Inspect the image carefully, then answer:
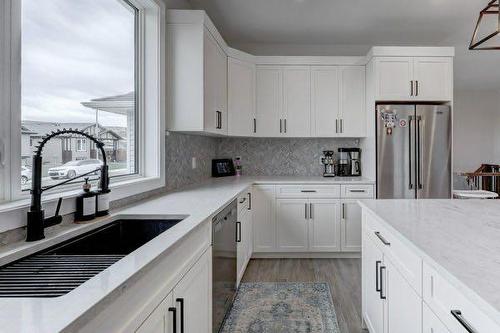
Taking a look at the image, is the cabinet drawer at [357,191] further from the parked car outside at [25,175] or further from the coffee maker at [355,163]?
the parked car outside at [25,175]

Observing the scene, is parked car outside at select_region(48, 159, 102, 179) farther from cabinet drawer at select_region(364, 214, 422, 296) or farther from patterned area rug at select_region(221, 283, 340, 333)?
cabinet drawer at select_region(364, 214, 422, 296)

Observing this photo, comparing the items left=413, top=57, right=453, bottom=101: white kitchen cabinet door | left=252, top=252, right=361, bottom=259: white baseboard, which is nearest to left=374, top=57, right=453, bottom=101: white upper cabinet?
left=413, top=57, right=453, bottom=101: white kitchen cabinet door

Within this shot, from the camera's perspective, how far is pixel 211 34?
2.89 m

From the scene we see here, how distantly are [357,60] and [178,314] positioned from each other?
3581 mm

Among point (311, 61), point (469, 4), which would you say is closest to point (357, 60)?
point (311, 61)

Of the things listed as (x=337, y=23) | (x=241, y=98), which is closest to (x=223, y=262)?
(x=241, y=98)

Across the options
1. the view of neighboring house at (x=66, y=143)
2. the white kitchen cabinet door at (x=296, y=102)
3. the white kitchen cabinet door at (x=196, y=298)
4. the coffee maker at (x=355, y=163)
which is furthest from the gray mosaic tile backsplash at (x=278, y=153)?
the white kitchen cabinet door at (x=196, y=298)

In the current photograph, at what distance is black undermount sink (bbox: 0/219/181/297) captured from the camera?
0.83 m

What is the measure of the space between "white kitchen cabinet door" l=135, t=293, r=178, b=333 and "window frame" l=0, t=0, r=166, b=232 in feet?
2.15

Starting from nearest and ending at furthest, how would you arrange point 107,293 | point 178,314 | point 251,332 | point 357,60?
point 107,293 < point 178,314 < point 251,332 < point 357,60

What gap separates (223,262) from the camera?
209cm

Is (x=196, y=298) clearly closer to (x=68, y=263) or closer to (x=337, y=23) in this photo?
(x=68, y=263)

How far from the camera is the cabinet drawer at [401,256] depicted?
1169mm

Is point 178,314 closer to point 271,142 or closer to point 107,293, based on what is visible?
point 107,293
